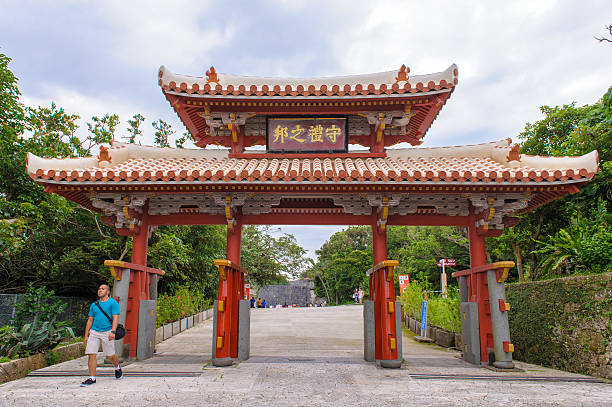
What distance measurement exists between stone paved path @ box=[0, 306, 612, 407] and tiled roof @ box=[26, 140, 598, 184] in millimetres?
3261

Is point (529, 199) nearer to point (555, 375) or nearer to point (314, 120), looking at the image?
point (555, 375)

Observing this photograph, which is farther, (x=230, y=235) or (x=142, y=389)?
(x=230, y=235)

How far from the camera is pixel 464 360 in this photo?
820 cm

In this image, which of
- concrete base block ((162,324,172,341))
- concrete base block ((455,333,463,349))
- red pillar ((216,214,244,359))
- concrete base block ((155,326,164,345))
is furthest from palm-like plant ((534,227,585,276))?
concrete base block ((162,324,172,341))

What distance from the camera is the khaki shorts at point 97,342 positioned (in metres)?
6.03

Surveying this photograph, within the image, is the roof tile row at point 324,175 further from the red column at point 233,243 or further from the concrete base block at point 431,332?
the concrete base block at point 431,332

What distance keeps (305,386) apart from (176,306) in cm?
1028

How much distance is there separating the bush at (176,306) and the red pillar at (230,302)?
5947 millimetres

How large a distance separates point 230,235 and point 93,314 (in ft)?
9.66

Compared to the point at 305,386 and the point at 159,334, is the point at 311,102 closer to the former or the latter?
the point at 305,386

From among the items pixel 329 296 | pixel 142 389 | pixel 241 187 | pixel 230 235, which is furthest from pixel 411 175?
pixel 329 296

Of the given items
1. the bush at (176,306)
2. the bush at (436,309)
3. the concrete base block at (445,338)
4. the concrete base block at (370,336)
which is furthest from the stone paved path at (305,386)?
the bush at (176,306)

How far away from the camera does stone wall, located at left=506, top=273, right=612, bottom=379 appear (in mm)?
6516

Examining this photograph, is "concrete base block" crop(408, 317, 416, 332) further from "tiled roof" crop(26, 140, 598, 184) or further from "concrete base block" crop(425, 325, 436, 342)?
"tiled roof" crop(26, 140, 598, 184)
